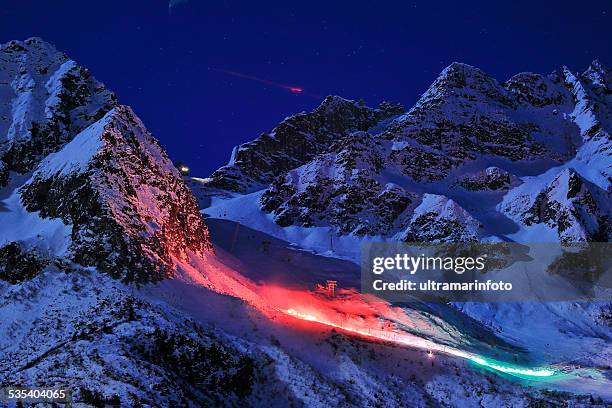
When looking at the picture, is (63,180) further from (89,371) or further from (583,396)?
(583,396)

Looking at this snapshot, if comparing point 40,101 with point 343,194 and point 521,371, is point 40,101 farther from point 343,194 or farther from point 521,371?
point 521,371

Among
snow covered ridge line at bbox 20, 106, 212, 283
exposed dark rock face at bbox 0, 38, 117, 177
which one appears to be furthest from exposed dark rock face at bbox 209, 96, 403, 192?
snow covered ridge line at bbox 20, 106, 212, 283

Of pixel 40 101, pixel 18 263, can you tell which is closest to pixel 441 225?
pixel 40 101

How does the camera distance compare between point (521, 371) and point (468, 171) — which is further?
point (468, 171)

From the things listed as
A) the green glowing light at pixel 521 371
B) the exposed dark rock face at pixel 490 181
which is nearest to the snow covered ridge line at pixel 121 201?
the green glowing light at pixel 521 371

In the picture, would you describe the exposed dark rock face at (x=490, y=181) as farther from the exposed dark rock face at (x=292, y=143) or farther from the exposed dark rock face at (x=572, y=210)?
the exposed dark rock face at (x=292, y=143)

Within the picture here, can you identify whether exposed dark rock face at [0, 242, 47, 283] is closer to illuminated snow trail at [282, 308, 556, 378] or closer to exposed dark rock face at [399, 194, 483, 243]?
illuminated snow trail at [282, 308, 556, 378]
